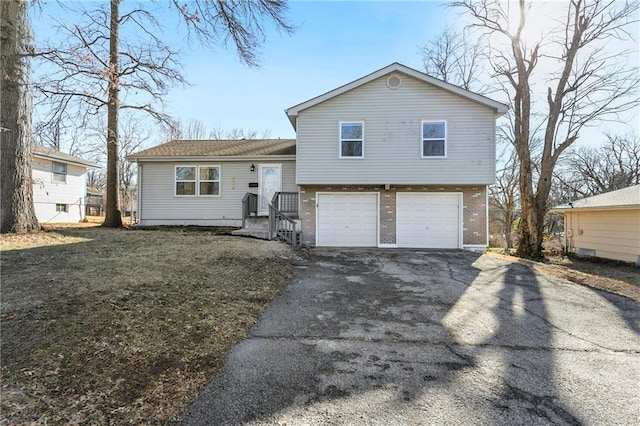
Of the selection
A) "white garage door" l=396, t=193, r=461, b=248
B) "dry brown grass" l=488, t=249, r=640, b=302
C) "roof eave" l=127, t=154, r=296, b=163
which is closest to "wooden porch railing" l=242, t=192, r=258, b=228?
"roof eave" l=127, t=154, r=296, b=163

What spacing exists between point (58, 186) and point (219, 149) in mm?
10861

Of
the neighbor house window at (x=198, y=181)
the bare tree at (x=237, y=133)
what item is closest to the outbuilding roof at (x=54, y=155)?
the neighbor house window at (x=198, y=181)

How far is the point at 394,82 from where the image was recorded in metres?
11.4

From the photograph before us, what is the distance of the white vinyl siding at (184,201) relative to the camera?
46.1 ft

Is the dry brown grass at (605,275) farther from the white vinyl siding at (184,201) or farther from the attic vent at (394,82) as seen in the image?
the white vinyl siding at (184,201)

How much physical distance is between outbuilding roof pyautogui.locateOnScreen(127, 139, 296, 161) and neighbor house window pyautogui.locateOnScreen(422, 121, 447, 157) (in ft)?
17.9

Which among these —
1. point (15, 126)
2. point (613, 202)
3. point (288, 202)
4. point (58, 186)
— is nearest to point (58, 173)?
point (58, 186)

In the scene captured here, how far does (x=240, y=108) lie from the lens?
17.5 meters

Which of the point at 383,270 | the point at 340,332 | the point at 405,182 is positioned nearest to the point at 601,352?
the point at 340,332

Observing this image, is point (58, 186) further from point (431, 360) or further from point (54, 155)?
point (431, 360)

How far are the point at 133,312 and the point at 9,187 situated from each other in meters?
7.20

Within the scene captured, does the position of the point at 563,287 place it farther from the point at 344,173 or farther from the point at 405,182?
the point at 344,173

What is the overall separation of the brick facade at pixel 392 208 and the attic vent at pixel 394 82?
358cm

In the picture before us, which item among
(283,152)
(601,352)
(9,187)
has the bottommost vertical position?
(601,352)
